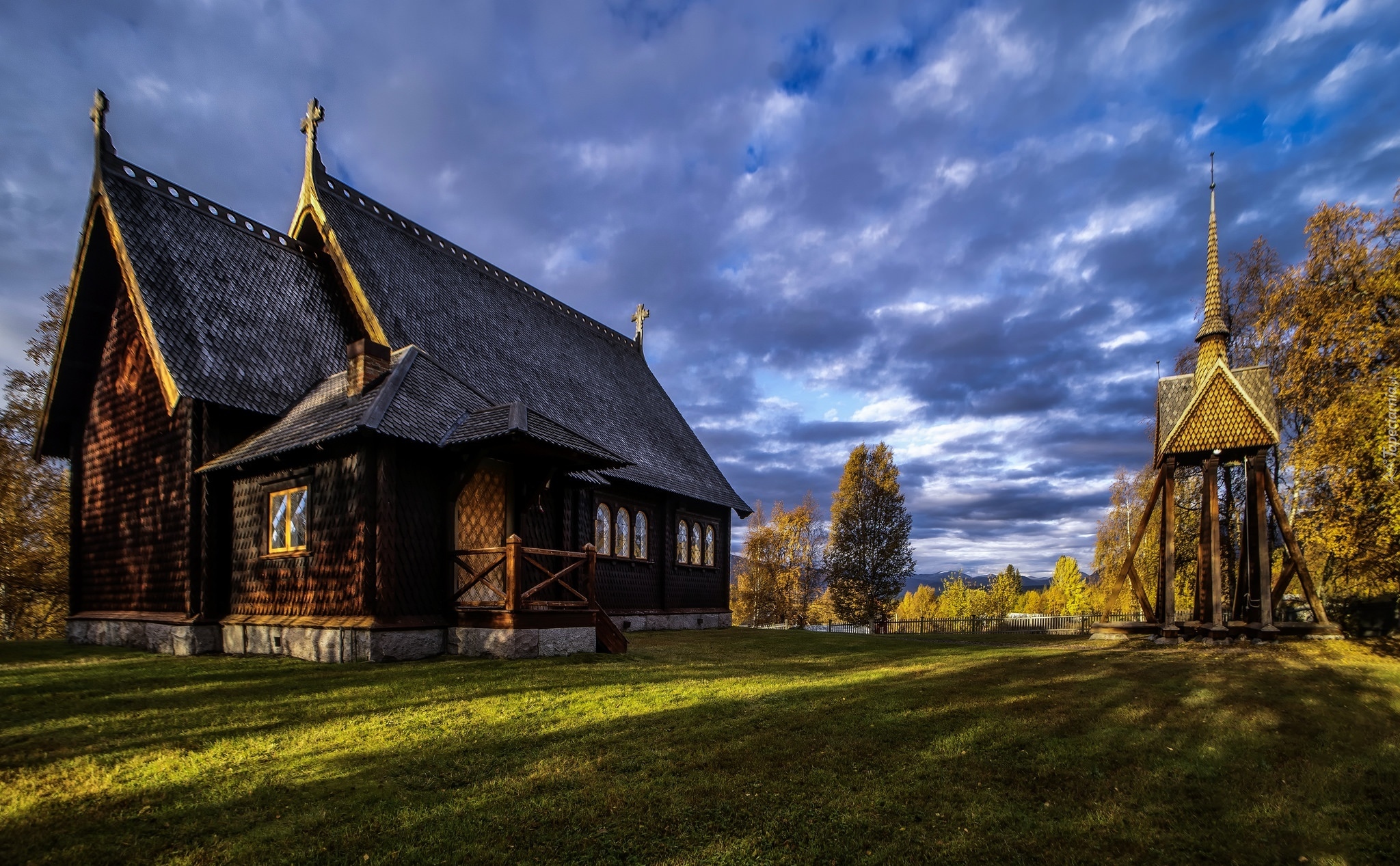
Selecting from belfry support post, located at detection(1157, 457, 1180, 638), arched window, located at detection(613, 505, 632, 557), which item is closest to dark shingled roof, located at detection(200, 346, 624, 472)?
arched window, located at detection(613, 505, 632, 557)

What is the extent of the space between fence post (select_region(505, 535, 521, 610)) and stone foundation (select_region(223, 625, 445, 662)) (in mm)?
1621

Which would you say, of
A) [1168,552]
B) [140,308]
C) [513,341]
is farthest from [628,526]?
[1168,552]

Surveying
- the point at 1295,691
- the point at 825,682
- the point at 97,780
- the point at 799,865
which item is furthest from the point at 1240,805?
the point at 97,780

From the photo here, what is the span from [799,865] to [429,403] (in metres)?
11.4

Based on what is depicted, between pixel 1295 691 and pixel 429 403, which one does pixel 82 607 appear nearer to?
pixel 429 403

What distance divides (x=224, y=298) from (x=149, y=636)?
7.34 metres

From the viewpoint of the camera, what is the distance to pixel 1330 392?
16.8 metres

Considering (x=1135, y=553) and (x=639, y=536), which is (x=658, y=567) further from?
(x=1135, y=553)

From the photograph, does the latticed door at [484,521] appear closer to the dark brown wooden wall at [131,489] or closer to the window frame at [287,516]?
the window frame at [287,516]

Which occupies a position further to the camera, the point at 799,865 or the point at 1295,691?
the point at 1295,691

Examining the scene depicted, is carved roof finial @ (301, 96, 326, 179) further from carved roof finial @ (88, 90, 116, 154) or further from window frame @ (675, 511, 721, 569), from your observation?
window frame @ (675, 511, 721, 569)

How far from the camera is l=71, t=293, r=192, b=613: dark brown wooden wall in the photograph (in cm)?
1469

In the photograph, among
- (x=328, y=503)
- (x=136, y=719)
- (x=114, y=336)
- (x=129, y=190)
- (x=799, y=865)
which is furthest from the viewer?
(x=114, y=336)

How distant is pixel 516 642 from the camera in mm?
12133
